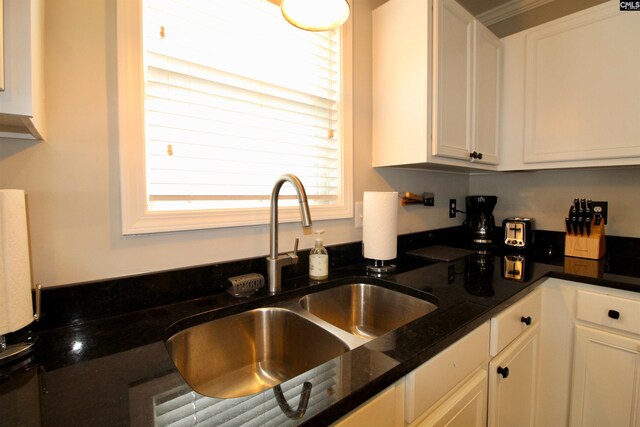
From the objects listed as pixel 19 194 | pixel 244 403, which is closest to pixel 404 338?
pixel 244 403

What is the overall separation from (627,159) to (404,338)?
4.96ft

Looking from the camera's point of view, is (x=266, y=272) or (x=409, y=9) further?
(x=409, y=9)

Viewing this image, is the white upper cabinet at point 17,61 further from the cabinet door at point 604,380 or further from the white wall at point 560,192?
the white wall at point 560,192

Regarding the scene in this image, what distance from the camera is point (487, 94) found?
1.57 metres

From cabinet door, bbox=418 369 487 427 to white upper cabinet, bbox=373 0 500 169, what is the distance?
848mm

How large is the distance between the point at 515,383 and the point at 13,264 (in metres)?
1.52

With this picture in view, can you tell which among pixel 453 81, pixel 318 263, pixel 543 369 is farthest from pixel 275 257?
pixel 543 369

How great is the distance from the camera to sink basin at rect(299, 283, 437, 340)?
1045 millimetres

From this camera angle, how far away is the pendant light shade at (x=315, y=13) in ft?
2.90

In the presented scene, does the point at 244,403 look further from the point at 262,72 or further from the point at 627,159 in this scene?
the point at 627,159

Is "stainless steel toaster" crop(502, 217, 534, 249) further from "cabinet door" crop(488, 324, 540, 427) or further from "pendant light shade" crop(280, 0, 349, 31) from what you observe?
"pendant light shade" crop(280, 0, 349, 31)

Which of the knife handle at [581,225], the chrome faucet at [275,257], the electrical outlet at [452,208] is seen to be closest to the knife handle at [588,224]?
the knife handle at [581,225]

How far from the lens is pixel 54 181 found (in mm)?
725

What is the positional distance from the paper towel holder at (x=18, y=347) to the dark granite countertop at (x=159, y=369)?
2 cm
